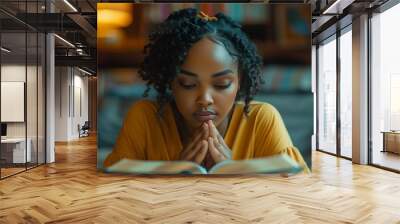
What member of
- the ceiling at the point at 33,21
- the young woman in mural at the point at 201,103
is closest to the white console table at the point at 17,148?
the ceiling at the point at 33,21

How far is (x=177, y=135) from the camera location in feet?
22.5

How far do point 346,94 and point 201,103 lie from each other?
4563 millimetres

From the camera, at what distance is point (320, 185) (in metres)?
6.00

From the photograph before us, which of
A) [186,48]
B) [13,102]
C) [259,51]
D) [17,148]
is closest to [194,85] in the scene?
[186,48]

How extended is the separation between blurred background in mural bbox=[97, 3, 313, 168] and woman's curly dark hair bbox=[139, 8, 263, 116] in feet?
0.44

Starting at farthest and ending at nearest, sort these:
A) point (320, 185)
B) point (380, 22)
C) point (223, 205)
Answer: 1. point (380, 22)
2. point (320, 185)
3. point (223, 205)

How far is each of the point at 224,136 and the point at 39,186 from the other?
3.13 m

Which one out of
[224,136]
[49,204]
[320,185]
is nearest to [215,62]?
[224,136]

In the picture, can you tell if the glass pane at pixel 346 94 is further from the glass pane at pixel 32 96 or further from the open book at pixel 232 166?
the glass pane at pixel 32 96

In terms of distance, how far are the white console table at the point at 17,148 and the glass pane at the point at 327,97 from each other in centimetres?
750

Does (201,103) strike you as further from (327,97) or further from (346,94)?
(327,97)

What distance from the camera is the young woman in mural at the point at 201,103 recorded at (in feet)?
22.0

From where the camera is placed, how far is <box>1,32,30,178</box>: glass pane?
273 inches

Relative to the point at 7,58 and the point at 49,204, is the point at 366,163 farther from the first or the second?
the point at 7,58
